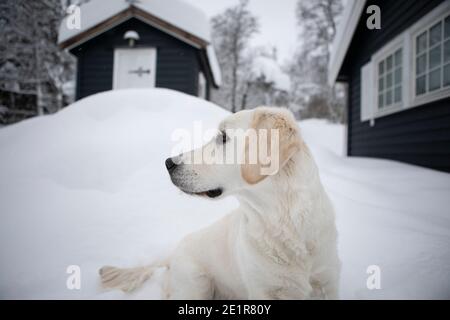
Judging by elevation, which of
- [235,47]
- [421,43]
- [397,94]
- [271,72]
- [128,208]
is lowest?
[128,208]

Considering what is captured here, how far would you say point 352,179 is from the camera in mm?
2795

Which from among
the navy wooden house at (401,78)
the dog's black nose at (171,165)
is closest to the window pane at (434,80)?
the navy wooden house at (401,78)

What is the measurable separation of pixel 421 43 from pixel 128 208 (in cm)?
430

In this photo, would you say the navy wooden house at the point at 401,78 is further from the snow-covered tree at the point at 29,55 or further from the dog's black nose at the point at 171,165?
the snow-covered tree at the point at 29,55

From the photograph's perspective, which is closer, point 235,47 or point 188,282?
point 188,282

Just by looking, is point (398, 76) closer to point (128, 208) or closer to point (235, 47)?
point (235, 47)

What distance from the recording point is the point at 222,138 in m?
1.35

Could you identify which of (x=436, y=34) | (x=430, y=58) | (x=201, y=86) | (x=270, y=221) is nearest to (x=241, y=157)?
(x=270, y=221)

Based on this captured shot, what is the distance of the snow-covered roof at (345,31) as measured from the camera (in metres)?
4.46

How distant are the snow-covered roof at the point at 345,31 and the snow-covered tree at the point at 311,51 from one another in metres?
1.36

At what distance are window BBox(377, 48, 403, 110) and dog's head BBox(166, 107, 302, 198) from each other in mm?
3961

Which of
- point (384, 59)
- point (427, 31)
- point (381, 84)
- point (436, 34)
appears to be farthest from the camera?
point (381, 84)
